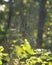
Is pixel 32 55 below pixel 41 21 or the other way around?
the other way around

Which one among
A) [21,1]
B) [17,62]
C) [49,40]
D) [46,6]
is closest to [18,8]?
[21,1]

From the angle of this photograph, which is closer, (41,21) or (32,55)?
(32,55)

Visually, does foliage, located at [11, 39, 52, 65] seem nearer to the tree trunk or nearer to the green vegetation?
the green vegetation

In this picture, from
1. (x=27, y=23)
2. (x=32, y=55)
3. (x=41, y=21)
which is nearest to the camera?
(x=32, y=55)

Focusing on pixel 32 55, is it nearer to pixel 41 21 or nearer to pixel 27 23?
pixel 27 23

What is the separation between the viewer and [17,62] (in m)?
2.74

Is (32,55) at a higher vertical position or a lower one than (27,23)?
higher

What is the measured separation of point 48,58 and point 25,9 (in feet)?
27.8

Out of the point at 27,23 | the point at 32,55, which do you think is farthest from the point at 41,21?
the point at 32,55

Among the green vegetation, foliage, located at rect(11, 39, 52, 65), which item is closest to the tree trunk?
the green vegetation

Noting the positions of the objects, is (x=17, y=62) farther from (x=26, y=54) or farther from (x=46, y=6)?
(x=46, y=6)

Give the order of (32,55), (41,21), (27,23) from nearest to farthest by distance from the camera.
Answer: (32,55) → (27,23) → (41,21)

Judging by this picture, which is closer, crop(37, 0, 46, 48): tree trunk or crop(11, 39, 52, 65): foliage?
crop(11, 39, 52, 65): foliage

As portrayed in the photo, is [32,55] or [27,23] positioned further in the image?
[27,23]
